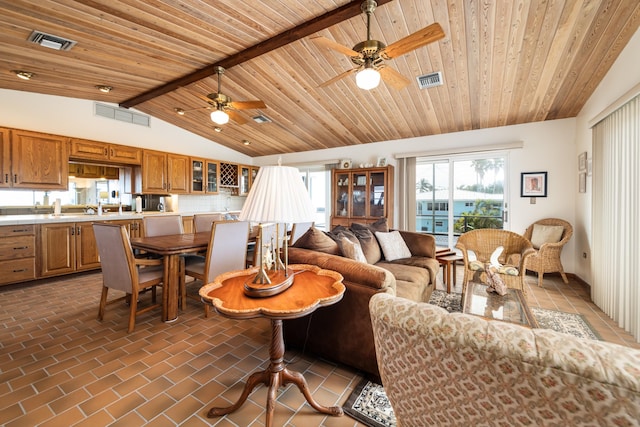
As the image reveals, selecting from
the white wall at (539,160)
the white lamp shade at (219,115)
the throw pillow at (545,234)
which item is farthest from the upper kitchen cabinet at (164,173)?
the throw pillow at (545,234)

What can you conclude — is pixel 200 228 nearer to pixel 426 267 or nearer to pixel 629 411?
pixel 426 267

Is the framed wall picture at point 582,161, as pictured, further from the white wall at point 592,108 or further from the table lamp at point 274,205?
the table lamp at point 274,205

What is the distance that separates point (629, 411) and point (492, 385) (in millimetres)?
249

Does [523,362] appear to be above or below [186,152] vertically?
below

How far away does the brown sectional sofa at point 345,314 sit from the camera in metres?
1.69

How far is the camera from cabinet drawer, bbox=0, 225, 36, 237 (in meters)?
3.41

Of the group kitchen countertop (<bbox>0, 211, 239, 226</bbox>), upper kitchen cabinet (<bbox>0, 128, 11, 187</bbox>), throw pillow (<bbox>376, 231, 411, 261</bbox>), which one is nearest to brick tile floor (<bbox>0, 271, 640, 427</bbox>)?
kitchen countertop (<bbox>0, 211, 239, 226</bbox>)

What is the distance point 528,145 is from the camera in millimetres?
4176

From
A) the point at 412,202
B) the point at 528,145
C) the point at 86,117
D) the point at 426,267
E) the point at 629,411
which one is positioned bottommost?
the point at 426,267

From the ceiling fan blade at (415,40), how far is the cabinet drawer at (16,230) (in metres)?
4.91

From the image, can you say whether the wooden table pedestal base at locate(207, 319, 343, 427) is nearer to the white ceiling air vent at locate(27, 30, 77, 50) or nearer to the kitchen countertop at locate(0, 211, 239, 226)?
the white ceiling air vent at locate(27, 30, 77, 50)

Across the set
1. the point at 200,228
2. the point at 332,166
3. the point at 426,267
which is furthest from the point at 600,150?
the point at 200,228

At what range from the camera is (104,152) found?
4.50 m

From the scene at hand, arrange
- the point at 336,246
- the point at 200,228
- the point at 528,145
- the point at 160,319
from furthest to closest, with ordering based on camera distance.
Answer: the point at 528,145 → the point at 200,228 → the point at 160,319 → the point at 336,246
